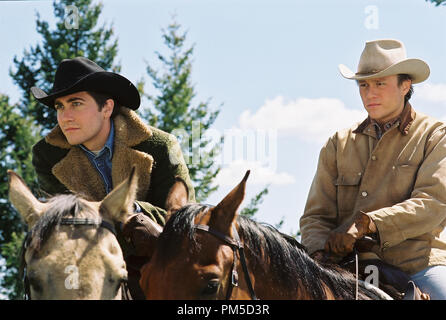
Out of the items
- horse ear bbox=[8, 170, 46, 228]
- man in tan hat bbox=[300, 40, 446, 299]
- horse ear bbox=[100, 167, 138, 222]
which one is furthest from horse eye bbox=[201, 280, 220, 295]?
man in tan hat bbox=[300, 40, 446, 299]

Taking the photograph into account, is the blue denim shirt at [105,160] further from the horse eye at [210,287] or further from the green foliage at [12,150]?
the green foliage at [12,150]

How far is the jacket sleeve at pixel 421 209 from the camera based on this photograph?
4.60 meters

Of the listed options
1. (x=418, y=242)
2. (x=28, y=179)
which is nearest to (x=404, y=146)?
(x=418, y=242)

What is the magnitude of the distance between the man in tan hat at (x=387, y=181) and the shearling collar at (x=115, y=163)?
56.6 inches

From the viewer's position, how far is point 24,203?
363cm

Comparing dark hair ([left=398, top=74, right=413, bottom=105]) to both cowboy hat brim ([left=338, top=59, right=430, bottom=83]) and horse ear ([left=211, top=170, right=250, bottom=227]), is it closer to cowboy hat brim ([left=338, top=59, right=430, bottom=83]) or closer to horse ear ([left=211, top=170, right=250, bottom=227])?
cowboy hat brim ([left=338, top=59, right=430, bottom=83])

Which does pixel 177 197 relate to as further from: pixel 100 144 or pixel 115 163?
pixel 100 144

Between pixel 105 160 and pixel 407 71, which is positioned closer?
pixel 105 160

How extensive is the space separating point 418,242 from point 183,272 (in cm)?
228

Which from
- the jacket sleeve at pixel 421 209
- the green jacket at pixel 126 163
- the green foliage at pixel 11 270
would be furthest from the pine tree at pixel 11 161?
the jacket sleeve at pixel 421 209

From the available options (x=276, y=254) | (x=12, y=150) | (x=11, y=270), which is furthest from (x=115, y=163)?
(x=12, y=150)

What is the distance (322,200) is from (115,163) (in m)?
1.75

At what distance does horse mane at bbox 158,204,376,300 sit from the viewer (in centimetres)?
354

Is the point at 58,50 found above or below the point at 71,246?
above
